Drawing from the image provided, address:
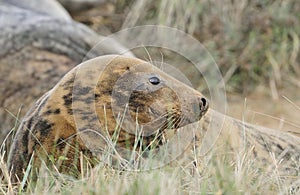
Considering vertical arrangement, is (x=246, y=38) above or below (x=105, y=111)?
below

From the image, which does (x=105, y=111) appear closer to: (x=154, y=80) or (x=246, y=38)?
(x=154, y=80)

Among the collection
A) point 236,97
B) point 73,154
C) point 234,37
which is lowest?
point 236,97

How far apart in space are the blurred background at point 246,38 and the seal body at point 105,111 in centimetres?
377

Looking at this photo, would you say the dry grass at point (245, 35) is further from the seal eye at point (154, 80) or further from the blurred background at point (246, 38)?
the seal eye at point (154, 80)

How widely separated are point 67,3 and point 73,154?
440 centimetres

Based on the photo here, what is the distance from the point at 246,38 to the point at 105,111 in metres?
4.27

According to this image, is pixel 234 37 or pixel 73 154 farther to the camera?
pixel 234 37

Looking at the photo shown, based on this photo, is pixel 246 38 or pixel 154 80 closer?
pixel 154 80

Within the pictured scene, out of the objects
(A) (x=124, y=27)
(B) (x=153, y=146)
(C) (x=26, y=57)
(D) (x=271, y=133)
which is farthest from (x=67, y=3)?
(B) (x=153, y=146)

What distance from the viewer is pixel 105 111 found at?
130 inches

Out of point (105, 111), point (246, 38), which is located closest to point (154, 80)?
point (105, 111)

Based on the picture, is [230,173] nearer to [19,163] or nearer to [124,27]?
[19,163]

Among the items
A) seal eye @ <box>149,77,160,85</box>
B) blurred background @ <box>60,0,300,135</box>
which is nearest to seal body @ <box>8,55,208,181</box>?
seal eye @ <box>149,77,160,85</box>

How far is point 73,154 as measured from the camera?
3305 millimetres
